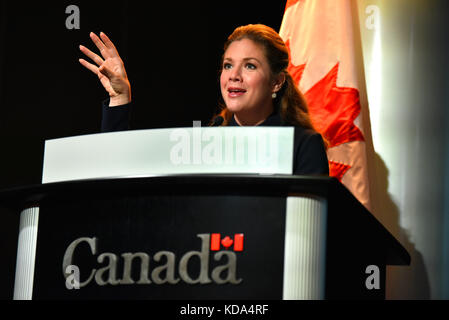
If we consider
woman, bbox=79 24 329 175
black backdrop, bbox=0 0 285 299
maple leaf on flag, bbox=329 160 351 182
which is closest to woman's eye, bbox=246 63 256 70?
woman, bbox=79 24 329 175

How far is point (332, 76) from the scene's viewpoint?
12.1 feet

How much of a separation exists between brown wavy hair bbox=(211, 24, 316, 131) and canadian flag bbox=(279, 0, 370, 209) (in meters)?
0.88

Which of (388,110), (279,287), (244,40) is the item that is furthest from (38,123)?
(279,287)

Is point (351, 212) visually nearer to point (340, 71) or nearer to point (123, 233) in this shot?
point (123, 233)

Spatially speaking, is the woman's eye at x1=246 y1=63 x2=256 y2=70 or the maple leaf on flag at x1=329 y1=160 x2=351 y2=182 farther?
the maple leaf on flag at x1=329 y1=160 x2=351 y2=182

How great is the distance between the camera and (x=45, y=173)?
6.68ft

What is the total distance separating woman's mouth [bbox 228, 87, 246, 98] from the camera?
2512 millimetres

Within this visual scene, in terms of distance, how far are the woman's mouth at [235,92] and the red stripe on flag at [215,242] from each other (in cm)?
88

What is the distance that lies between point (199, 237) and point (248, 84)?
2.99ft

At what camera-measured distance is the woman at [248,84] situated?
2.53 meters

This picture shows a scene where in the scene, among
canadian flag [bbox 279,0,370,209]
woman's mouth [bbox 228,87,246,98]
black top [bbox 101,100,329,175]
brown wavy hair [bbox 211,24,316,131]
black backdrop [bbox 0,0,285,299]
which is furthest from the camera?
black backdrop [bbox 0,0,285,299]

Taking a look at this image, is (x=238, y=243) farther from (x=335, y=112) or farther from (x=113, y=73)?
(x=335, y=112)

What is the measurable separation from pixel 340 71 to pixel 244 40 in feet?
3.79

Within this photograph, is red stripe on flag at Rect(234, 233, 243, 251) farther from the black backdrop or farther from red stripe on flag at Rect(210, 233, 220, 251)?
the black backdrop
